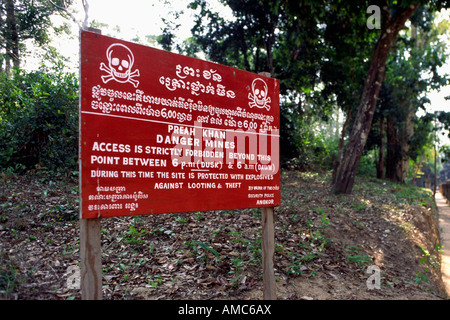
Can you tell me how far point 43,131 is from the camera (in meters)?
8.66

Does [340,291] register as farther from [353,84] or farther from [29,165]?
[353,84]

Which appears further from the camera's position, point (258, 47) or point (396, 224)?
point (258, 47)

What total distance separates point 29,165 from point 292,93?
1173cm

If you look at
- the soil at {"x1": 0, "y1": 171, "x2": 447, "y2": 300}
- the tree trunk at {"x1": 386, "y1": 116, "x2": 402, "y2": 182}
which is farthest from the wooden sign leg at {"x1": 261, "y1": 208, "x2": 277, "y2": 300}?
Answer: the tree trunk at {"x1": 386, "y1": 116, "x2": 402, "y2": 182}

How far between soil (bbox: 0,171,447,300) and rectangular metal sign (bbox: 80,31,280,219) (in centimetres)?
160

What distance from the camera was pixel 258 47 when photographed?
14734 millimetres

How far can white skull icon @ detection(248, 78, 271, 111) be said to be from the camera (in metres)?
3.92

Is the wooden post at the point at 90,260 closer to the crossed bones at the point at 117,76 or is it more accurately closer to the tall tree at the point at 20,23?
the crossed bones at the point at 117,76

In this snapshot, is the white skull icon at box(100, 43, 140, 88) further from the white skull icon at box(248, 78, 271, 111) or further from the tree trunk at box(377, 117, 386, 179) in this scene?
the tree trunk at box(377, 117, 386, 179)

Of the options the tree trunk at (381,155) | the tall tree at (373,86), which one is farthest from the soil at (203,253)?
the tree trunk at (381,155)

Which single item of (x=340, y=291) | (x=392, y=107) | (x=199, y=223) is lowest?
(x=340, y=291)

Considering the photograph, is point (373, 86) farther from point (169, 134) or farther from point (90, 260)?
point (90, 260)
